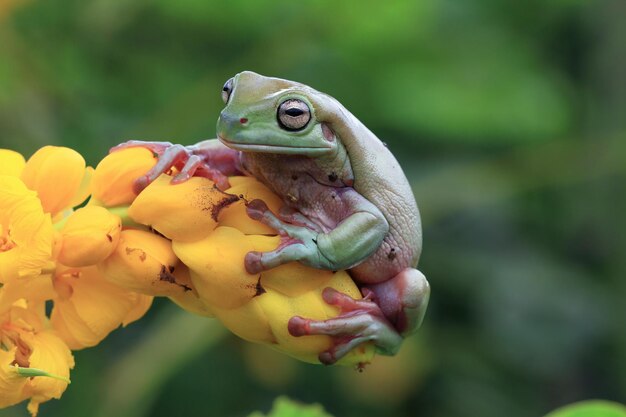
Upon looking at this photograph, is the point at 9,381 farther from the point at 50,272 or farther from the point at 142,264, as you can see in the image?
the point at 142,264

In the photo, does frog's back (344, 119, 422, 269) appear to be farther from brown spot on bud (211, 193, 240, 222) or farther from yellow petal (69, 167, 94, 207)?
yellow petal (69, 167, 94, 207)

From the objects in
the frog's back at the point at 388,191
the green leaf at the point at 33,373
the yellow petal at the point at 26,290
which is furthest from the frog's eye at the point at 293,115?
the green leaf at the point at 33,373

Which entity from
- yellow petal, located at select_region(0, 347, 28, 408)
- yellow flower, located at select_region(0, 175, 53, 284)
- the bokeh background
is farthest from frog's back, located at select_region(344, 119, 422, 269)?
the bokeh background

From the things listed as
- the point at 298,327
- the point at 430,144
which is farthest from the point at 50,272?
the point at 430,144

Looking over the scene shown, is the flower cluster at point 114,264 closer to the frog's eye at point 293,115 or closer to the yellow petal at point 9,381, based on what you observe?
the yellow petal at point 9,381

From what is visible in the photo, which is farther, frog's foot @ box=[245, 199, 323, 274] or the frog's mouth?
the frog's mouth

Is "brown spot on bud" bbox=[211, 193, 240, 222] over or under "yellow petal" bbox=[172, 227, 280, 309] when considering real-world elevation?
over
